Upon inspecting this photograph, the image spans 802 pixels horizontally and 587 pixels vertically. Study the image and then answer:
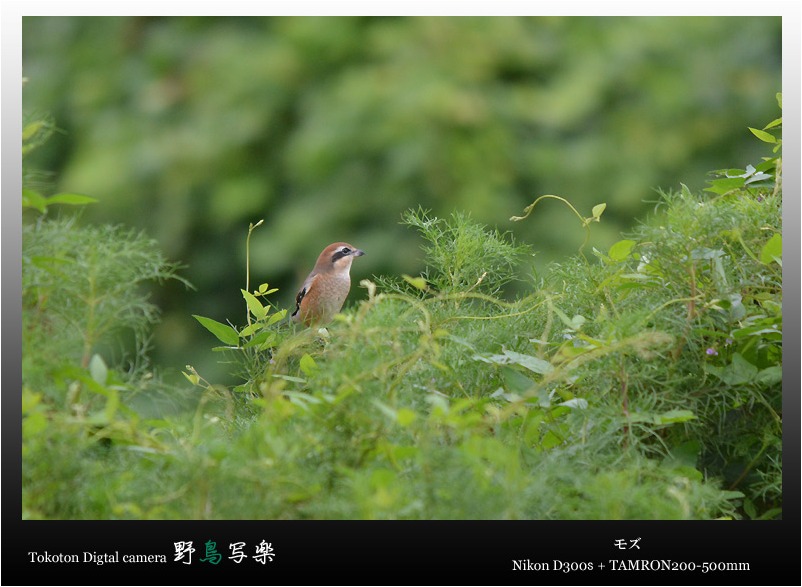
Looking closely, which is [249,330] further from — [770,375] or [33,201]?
[770,375]

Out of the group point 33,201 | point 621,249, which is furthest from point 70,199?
point 621,249

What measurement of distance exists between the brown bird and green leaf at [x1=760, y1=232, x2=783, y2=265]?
101cm

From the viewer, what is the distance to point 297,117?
2.44 meters

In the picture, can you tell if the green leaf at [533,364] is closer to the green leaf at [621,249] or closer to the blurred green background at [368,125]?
the green leaf at [621,249]

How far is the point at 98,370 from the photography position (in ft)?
3.54

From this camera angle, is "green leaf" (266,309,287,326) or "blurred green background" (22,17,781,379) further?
"blurred green background" (22,17,781,379)

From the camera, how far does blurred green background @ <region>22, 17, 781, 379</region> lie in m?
2.13

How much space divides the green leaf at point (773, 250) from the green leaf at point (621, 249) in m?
0.17

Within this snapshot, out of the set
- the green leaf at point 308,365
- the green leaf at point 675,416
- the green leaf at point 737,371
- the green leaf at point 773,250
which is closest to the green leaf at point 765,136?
the green leaf at point 773,250

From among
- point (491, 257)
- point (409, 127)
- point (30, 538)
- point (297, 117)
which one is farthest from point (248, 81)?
point (30, 538)

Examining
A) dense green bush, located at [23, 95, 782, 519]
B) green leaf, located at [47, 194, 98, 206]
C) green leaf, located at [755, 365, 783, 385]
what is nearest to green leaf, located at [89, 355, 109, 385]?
dense green bush, located at [23, 95, 782, 519]

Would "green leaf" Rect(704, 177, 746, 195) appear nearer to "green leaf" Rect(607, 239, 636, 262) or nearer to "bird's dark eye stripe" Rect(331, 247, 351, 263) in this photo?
"green leaf" Rect(607, 239, 636, 262)

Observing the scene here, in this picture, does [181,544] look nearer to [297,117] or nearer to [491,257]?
[491,257]

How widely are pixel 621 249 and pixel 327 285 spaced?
3.48 ft
